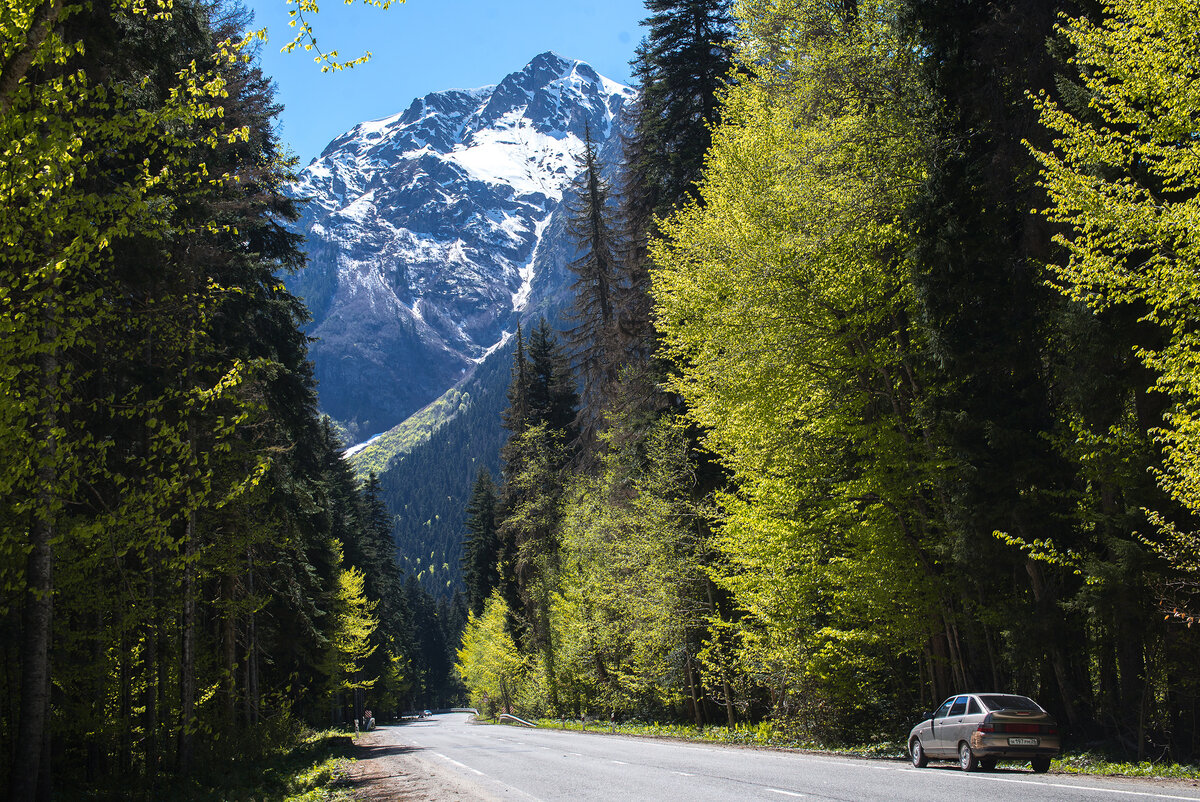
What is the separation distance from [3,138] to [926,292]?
1425 centimetres

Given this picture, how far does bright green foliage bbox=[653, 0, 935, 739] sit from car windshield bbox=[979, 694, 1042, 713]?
2.98 metres

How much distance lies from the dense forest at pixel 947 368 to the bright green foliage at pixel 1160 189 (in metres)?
0.05

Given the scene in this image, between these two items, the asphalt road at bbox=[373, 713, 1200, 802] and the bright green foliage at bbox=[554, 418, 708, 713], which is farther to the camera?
the bright green foliage at bbox=[554, 418, 708, 713]

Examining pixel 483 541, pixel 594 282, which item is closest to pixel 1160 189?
pixel 594 282

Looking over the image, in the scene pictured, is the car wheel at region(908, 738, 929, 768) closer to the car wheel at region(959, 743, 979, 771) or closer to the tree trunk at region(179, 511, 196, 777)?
the car wheel at region(959, 743, 979, 771)

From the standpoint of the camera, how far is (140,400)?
12.6 meters

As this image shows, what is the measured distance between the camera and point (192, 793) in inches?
Answer: 492

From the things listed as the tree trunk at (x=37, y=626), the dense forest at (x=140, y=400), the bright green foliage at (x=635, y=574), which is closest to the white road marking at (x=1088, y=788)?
the dense forest at (x=140, y=400)

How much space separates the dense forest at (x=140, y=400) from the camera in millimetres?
7617

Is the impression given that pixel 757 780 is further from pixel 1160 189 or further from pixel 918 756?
pixel 1160 189

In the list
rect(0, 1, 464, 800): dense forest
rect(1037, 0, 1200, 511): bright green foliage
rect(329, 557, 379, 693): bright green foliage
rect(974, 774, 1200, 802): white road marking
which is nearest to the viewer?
rect(0, 1, 464, 800): dense forest

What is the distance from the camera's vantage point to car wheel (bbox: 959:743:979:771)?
1243 centimetres

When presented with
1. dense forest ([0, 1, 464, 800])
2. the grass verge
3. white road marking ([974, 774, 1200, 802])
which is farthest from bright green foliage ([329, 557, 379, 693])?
white road marking ([974, 774, 1200, 802])

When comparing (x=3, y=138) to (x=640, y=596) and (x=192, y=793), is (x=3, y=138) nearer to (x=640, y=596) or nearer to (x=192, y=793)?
(x=192, y=793)
